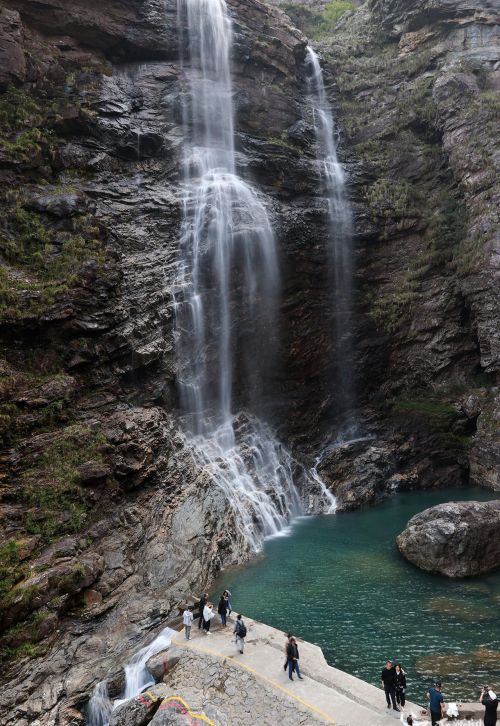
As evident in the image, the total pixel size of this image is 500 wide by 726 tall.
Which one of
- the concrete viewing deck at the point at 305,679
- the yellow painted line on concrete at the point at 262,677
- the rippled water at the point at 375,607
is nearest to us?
the concrete viewing deck at the point at 305,679

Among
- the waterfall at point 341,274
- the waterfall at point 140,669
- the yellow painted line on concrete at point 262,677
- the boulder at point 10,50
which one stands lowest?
the waterfall at point 140,669

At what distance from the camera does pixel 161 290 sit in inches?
1161

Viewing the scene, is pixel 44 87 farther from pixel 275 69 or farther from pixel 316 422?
pixel 316 422

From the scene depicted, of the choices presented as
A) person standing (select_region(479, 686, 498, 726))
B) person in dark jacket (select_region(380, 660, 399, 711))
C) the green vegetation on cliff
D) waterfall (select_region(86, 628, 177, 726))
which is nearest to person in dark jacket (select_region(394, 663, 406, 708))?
person in dark jacket (select_region(380, 660, 399, 711))

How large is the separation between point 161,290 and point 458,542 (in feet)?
65.3

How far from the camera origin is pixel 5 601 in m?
15.0

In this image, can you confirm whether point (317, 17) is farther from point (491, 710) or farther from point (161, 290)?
point (491, 710)

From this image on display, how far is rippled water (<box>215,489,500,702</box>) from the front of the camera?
14.1 meters

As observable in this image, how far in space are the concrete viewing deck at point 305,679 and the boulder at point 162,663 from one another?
490 millimetres

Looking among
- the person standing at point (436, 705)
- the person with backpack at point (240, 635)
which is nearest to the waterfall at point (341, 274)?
the person with backpack at point (240, 635)

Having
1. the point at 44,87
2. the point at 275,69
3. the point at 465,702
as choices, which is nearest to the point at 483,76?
the point at 275,69

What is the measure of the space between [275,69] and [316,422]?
94.7 ft

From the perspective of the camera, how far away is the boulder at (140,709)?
12.8 meters

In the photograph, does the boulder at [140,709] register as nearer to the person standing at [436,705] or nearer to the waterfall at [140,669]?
the waterfall at [140,669]
